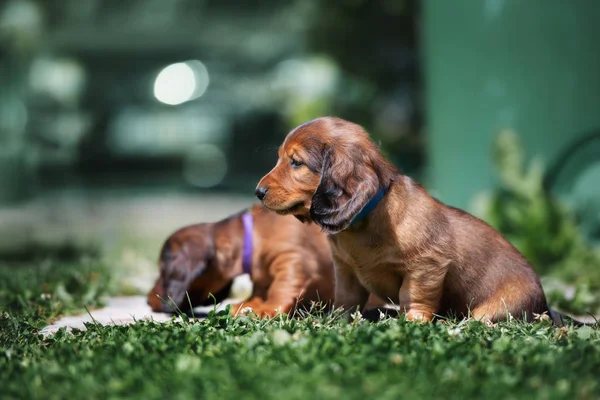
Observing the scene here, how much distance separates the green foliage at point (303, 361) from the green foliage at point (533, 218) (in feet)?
10.5

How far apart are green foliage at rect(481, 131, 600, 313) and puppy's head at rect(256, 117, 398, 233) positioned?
335 cm

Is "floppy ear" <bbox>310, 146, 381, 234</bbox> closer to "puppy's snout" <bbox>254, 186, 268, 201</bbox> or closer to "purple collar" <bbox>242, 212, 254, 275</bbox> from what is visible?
"puppy's snout" <bbox>254, 186, 268, 201</bbox>

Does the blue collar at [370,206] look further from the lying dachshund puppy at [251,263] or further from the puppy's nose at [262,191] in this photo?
the lying dachshund puppy at [251,263]

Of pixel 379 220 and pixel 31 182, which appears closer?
pixel 379 220

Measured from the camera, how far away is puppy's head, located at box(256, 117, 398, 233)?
3.87 m

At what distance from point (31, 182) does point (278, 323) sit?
353 inches

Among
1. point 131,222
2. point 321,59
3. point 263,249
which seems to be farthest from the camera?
point 321,59

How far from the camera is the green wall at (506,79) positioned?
743cm

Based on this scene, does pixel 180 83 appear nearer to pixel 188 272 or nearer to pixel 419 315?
pixel 188 272

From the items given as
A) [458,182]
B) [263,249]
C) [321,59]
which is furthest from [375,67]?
[263,249]

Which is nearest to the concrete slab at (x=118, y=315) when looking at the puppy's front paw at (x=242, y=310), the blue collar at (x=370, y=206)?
the puppy's front paw at (x=242, y=310)

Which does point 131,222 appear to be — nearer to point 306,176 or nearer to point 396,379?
point 306,176

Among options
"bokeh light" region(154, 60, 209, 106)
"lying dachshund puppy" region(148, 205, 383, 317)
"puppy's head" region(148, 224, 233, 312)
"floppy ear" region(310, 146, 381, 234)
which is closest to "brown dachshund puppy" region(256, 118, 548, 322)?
"floppy ear" region(310, 146, 381, 234)

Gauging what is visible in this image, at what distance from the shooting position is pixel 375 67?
15.4 m
